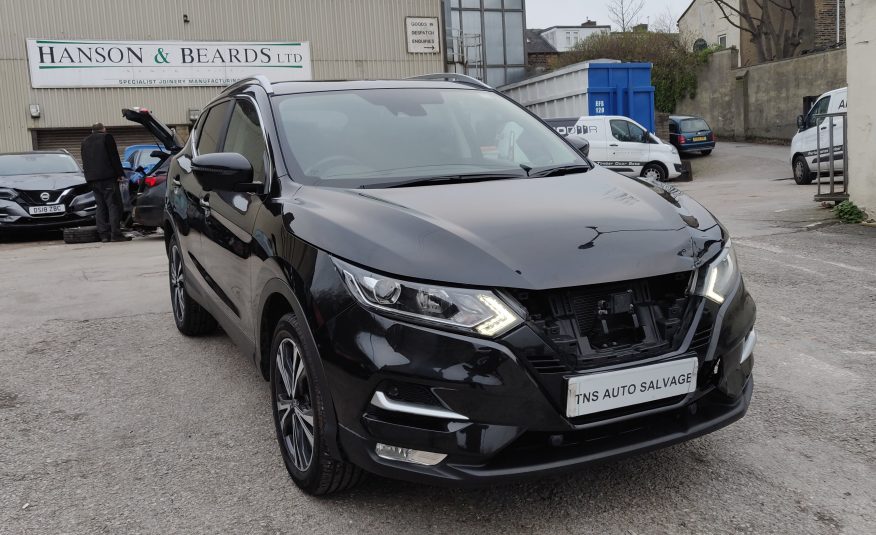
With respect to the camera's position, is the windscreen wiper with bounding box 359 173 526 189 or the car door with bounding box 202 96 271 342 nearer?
the windscreen wiper with bounding box 359 173 526 189

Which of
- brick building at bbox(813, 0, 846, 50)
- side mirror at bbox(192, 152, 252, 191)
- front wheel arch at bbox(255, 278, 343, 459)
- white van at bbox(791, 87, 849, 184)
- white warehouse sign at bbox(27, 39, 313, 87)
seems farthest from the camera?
brick building at bbox(813, 0, 846, 50)

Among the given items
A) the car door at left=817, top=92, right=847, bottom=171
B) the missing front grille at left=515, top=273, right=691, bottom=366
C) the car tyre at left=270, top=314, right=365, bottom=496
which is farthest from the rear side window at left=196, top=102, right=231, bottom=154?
the car door at left=817, top=92, right=847, bottom=171

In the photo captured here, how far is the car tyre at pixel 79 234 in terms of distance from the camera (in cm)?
1270

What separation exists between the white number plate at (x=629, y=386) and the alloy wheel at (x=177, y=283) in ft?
12.1

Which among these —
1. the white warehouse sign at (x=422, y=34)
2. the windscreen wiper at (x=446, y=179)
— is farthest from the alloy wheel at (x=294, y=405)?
the white warehouse sign at (x=422, y=34)

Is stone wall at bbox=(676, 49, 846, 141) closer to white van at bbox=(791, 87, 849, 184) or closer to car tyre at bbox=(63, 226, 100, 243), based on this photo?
white van at bbox=(791, 87, 849, 184)

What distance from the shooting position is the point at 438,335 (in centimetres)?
253

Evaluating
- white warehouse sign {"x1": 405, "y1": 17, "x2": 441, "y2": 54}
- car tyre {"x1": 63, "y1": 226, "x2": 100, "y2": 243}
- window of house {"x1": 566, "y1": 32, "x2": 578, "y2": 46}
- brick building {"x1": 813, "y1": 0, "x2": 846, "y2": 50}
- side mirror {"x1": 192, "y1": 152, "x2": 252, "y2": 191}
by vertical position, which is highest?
window of house {"x1": 566, "y1": 32, "x2": 578, "y2": 46}

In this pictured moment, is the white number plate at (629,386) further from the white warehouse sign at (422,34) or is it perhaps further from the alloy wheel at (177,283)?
the white warehouse sign at (422,34)

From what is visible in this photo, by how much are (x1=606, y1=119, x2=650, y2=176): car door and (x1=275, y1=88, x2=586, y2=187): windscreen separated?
15.9 m

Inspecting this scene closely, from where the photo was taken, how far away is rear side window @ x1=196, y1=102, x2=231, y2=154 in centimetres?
481

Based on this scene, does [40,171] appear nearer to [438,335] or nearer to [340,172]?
[340,172]

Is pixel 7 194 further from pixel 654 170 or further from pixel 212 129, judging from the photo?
pixel 654 170

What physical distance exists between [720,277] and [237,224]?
7.13 ft
